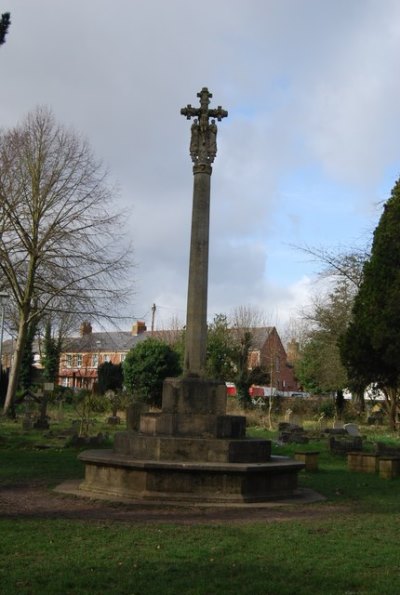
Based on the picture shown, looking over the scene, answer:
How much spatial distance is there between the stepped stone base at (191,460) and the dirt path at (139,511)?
0.52m

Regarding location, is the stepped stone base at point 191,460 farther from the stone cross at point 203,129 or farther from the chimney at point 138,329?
the chimney at point 138,329

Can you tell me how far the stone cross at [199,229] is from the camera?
12555 millimetres

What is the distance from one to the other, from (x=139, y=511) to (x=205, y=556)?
2885mm

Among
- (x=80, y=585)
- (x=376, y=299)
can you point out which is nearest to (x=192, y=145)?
(x=80, y=585)

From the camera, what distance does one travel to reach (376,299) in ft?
83.3

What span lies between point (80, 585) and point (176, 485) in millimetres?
4863

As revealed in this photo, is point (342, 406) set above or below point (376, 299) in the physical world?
below

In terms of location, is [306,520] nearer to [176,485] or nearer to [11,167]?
[176,485]

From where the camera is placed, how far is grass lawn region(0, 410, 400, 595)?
5.84 m

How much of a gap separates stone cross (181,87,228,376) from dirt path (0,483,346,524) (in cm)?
305

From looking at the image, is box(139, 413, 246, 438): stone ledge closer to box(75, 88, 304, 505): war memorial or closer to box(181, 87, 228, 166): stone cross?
box(75, 88, 304, 505): war memorial

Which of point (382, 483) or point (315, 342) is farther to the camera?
point (315, 342)

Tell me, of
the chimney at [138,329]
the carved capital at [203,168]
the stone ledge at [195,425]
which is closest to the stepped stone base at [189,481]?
the stone ledge at [195,425]

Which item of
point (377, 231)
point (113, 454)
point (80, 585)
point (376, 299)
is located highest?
point (377, 231)
